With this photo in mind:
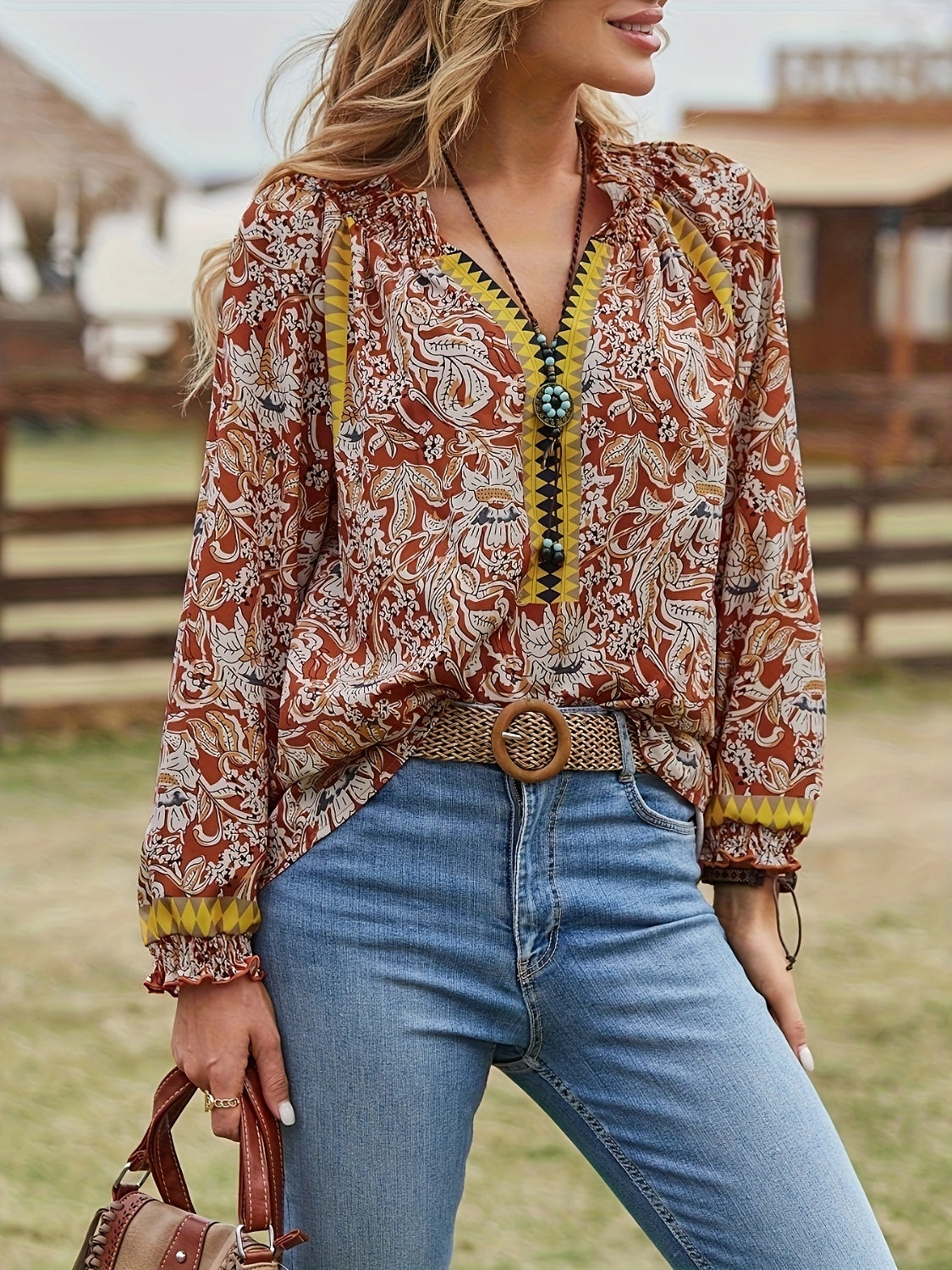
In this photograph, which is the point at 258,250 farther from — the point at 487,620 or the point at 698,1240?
the point at 698,1240

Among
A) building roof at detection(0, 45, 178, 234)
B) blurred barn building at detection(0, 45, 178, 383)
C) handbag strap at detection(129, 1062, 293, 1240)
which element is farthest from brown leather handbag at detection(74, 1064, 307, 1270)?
building roof at detection(0, 45, 178, 234)

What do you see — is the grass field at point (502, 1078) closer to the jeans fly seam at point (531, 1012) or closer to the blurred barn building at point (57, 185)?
the jeans fly seam at point (531, 1012)

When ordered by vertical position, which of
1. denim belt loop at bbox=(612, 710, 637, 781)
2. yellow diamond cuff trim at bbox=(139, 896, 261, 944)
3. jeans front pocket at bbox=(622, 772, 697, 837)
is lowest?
yellow diamond cuff trim at bbox=(139, 896, 261, 944)

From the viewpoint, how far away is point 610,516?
1.66 metres

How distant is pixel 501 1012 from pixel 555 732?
0.89 feet

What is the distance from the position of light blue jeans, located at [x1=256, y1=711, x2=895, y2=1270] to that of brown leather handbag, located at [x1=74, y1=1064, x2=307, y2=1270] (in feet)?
0.13

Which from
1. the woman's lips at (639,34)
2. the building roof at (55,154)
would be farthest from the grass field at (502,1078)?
the building roof at (55,154)

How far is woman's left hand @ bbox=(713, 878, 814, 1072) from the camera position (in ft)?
5.87

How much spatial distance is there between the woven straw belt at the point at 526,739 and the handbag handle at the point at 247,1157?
0.38m

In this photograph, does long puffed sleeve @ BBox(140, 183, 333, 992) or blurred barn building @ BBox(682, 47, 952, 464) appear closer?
long puffed sleeve @ BBox(140, 183, 333, 992)

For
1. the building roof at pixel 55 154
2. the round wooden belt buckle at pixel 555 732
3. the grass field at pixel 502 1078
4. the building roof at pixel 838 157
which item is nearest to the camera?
the round wooden belt buckle at pixel 555 732

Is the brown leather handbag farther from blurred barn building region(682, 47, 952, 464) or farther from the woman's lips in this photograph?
blurred barn building region(682, 47, 952, 464)

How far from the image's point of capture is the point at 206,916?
1646 mm

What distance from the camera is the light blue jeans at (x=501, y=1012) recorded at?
1.59 m
